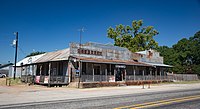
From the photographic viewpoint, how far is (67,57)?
2333 cm

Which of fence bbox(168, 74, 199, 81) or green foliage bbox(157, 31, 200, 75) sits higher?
green foliage bbox(157, 31, 200, 75)

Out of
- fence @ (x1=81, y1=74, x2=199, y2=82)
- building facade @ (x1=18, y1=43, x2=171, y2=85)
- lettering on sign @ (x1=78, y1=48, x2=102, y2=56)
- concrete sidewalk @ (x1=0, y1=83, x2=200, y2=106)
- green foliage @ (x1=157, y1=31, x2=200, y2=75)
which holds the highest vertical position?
green foliage @ (x1=157, y1=31, x2=200, y2=75)

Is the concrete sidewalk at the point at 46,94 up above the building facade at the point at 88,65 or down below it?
below

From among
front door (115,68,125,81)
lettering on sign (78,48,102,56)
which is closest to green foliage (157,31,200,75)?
front door (115,68,125,81)

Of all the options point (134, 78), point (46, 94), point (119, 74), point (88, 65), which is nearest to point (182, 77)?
point (134, 78)

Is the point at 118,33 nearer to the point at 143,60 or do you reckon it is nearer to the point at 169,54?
the point at 169,54

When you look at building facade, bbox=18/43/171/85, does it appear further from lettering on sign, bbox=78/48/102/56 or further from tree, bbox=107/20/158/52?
tree, bbox=107/20/158/52

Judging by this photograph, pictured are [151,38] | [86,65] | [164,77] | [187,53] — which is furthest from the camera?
[187,53]

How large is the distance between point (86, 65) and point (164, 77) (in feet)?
51.9

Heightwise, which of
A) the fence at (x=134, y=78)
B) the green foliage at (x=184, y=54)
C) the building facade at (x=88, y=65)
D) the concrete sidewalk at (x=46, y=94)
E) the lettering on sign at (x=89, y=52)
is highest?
the green foliage at (x=184, y=54)

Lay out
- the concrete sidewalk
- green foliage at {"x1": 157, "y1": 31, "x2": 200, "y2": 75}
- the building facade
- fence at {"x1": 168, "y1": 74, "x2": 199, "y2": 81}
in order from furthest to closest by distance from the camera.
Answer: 1. green foliage at {"x1": 157, "y1": 31, "x2": 200, "y2": 75}
2. fence at {"x1": 168, "y1": 74, "x2": 199, "y2": 81}
3. the building facade
4. the concrete sidewalk

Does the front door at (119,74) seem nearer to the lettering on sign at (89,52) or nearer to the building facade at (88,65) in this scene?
the building facade at (88,65)

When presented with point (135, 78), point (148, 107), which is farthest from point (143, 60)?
point (148, 107)

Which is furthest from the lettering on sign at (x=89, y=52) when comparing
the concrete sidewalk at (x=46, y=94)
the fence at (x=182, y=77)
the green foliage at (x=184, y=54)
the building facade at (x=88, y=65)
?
the green foliage at (x=184, y=54)
